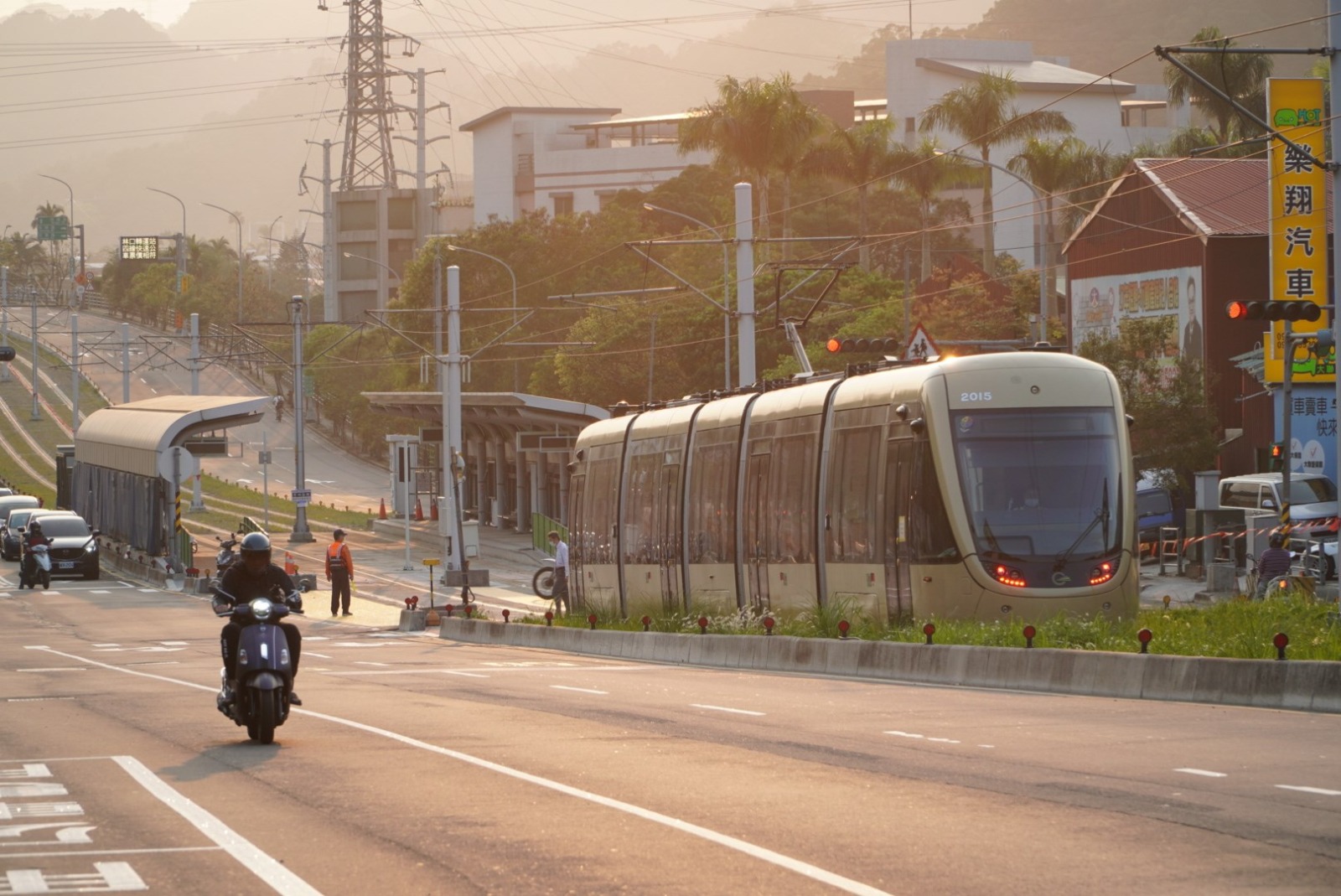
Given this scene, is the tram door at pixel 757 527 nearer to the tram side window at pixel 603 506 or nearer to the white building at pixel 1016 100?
the tram side window at pixel 603 506

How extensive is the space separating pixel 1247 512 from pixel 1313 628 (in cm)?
2651

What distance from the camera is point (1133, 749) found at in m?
13.1

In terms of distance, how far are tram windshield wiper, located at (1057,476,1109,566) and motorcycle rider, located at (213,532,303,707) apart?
10.3 m

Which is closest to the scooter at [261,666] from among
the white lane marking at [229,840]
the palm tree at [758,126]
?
Answer: the white lane marking at [229,840]

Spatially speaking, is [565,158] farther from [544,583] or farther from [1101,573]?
[1101,573]

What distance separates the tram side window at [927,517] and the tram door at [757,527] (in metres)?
4.89

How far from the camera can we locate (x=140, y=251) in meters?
196

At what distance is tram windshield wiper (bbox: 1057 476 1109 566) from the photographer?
73.9 feet

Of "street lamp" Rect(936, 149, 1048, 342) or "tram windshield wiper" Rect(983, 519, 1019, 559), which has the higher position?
"street lamp" Rect(936, 149, 1048, 342)

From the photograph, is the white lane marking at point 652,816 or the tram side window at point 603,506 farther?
the tram side window at point 603,506

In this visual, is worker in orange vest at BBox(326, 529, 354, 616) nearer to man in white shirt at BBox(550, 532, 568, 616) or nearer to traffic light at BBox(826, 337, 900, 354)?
man in white shirt at BBox(550, 532, 568, 616)

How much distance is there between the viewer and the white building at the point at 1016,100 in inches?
4904

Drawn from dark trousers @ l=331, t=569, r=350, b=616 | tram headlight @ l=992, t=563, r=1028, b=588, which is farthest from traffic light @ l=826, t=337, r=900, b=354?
dark trousers @ l=331, t=569, r=350, b=616

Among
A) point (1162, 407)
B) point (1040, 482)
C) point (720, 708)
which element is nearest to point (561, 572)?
Result: point (1162, 407)
